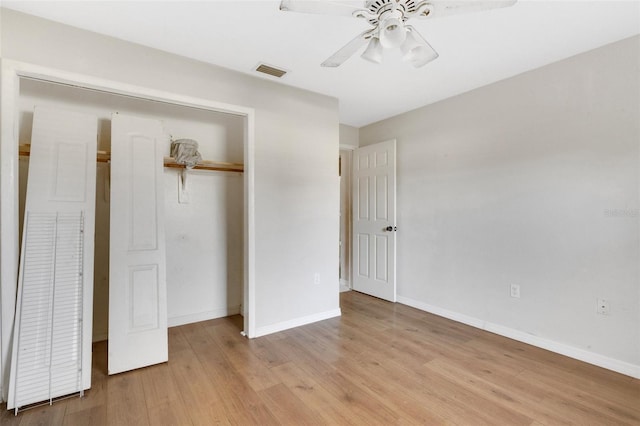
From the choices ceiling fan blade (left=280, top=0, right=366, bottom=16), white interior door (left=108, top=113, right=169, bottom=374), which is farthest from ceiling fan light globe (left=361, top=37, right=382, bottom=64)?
white interior door (left=108, top=113, right=169, bottom=374)

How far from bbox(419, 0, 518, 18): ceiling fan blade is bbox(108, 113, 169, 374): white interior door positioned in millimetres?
2074

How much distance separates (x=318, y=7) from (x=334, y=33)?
2.71 ft

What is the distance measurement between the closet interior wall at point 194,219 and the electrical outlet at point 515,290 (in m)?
Answer: 2.79

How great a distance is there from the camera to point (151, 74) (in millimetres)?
2354

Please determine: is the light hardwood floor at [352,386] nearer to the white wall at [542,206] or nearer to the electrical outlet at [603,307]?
the white wall at [542,206]

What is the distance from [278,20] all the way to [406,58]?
0.88m

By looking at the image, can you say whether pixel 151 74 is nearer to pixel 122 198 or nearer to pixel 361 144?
pixel 122 198

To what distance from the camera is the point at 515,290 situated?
9.11ft

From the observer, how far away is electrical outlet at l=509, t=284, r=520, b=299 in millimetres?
2758

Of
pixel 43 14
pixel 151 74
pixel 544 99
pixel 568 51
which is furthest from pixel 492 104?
pixel 43 14

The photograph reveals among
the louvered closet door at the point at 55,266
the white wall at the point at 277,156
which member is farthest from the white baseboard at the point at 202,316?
the louvered closet door at the point at 55,266

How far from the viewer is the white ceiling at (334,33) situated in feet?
6.18

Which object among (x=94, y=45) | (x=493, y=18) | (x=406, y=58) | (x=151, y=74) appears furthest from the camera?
(x=151, y=74)

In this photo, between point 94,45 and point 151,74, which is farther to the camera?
point 151,74
